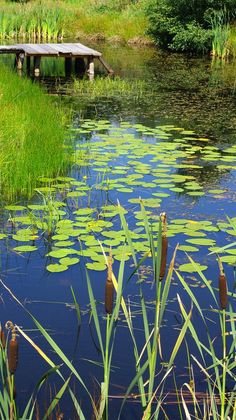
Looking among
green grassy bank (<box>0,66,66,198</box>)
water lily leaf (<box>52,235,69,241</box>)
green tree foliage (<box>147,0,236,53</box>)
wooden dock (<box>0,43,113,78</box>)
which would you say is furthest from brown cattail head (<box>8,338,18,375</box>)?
green tree foliage (<box>147,0,236,53</box>)

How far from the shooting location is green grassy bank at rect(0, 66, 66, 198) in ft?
21.3

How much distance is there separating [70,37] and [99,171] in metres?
20.0

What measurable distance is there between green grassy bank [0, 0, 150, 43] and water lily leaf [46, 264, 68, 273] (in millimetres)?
19579

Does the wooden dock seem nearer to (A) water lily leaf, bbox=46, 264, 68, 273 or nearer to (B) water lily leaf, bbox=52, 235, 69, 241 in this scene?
(B) water lily leaf, bbox=52, 235, 69, 241

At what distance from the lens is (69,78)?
15.7 metres

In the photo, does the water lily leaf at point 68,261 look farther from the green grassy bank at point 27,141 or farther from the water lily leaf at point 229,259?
the green grassy bank at point 27,141

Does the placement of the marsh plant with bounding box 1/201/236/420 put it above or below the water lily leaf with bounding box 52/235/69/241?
above

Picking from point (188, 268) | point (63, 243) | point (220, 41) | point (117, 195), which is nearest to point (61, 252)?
point (63, 243)

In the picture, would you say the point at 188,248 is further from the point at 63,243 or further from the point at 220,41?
the point at 220,41

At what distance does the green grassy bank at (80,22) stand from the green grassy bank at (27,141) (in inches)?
582

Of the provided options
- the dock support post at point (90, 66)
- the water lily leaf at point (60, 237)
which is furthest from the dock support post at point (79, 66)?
the water lily leaf at point (60, 237)

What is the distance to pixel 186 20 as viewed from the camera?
22.6m

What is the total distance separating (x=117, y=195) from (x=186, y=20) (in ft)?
56.8

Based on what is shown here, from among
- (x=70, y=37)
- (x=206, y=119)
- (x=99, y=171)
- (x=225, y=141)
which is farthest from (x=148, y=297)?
(x=70, y=37)
